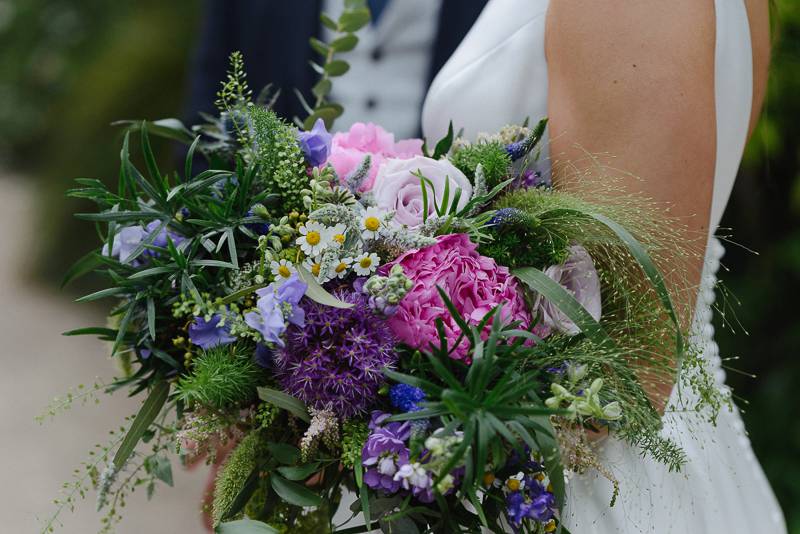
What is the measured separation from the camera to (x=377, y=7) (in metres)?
2.46

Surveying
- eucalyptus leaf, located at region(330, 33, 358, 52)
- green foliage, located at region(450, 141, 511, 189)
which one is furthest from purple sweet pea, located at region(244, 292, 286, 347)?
eucalyptus leaf, located at region(330, 33, 358, 52)

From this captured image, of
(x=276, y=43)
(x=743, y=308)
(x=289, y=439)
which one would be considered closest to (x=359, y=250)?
(x=289, y=439)

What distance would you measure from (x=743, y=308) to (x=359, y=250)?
7.51 feet

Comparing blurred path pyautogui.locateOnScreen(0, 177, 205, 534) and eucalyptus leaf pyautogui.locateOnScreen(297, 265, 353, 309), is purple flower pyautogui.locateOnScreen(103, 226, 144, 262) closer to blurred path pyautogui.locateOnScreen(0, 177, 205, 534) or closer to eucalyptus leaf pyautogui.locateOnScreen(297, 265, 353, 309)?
eucalyptus leaf pyautogui.locateOnScreen(297, 265, 353, 309)

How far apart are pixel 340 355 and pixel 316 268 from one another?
0.37 ft

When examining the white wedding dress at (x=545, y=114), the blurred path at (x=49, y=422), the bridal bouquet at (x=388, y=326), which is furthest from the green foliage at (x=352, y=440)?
the blurred path at (x=49, y=422)

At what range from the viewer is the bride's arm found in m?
1.18

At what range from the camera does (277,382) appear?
111 centimetres

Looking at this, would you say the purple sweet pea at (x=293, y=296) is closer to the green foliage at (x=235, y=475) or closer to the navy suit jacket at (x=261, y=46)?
the green foliage at (x=235, y=475)

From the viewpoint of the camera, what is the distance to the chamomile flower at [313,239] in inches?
41.3

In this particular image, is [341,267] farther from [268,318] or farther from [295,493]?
[295,493]

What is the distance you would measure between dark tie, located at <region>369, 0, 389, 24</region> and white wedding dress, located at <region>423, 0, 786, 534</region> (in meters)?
1.05

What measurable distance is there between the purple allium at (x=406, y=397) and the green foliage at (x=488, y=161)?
0.33 m

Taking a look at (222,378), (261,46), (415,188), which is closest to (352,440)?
(222,378)
